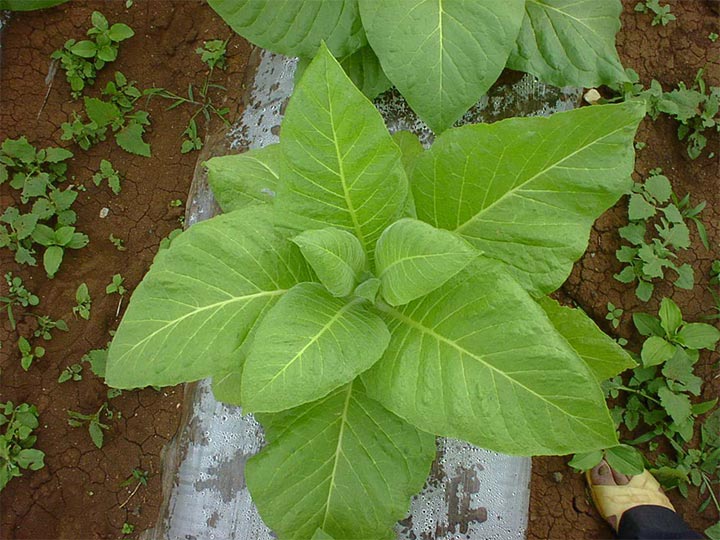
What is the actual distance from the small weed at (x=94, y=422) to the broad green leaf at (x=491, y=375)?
1794 millimetres

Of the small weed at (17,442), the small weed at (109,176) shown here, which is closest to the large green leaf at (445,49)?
the small weed at (109,176)

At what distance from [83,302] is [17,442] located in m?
0.66

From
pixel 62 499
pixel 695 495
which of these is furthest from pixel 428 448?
pixel 62 499

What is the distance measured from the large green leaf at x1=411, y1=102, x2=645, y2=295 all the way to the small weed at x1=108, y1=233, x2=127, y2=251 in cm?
186

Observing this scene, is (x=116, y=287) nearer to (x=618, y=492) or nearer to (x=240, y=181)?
(x=240, y=181)

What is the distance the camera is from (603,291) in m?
A: 2.54

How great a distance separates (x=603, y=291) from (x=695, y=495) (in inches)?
36.8

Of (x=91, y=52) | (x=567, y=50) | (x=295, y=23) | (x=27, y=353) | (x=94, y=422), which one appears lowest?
(x=94, y=422)

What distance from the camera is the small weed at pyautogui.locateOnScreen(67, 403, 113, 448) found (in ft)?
8.67

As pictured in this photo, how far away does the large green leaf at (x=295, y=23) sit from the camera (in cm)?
183

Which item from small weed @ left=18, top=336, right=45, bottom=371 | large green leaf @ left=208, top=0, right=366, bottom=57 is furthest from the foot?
small weed @ left=18, top=336, right=45, bottom=371

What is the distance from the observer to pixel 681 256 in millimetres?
2625

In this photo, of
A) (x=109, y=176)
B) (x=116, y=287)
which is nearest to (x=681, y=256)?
(x=116, y=287)

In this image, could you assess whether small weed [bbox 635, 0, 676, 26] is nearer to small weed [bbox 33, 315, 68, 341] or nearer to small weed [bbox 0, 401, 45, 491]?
small weed [bbox 33, 315, 68, 341]
